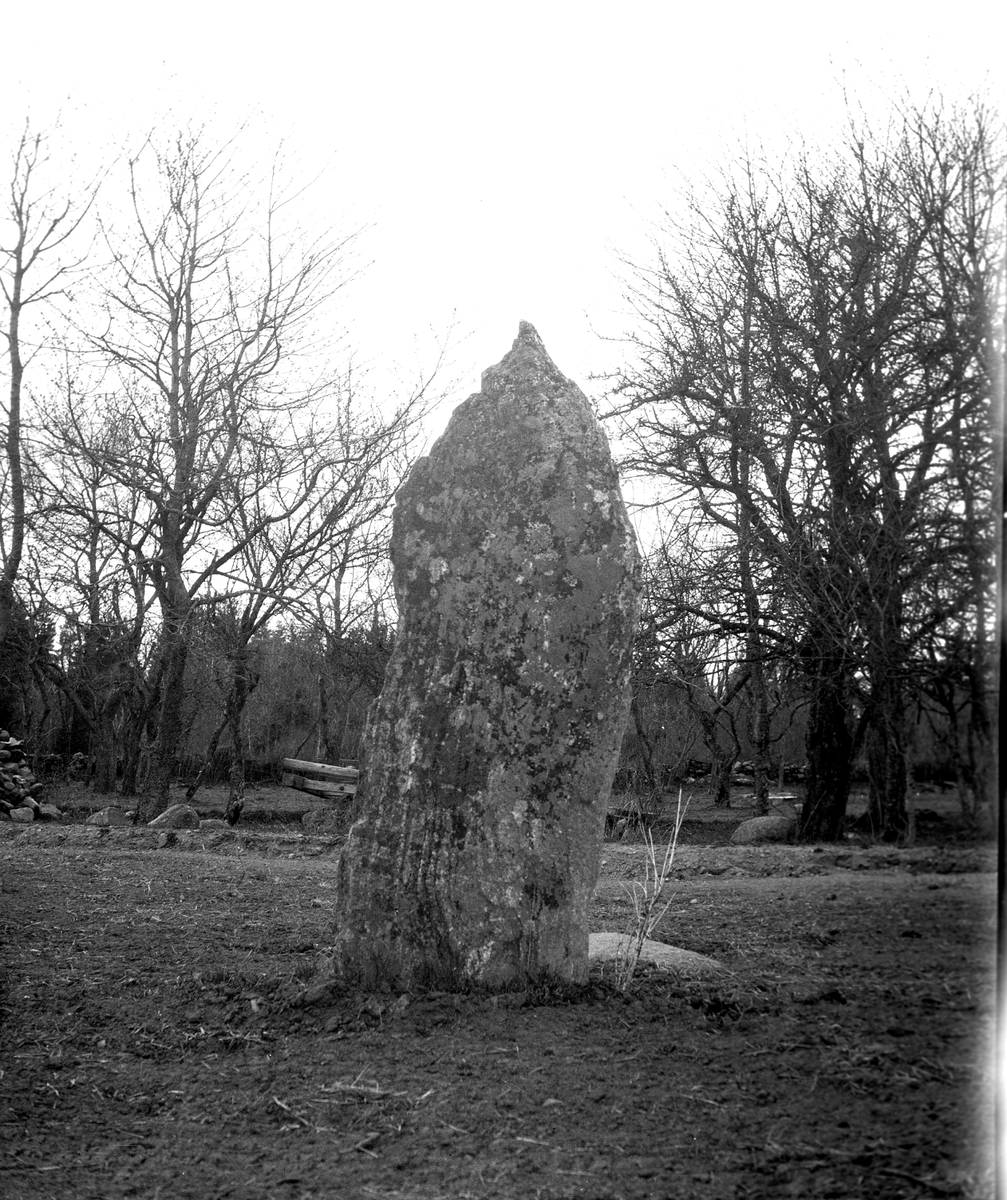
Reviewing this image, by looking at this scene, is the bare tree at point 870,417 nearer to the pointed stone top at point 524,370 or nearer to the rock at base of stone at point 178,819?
the pointed stone top at point 524,370

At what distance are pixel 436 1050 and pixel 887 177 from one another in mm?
2847

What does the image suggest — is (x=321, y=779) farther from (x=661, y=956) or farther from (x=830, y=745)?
(x=830, y=745)

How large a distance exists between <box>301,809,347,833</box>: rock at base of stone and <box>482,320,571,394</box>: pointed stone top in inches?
396

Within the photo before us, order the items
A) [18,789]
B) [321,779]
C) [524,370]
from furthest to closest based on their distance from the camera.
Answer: [321,779] < [18,789] < [524,370]

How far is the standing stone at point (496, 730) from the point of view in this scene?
365 centimetres

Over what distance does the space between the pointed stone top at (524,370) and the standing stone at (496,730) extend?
28cm

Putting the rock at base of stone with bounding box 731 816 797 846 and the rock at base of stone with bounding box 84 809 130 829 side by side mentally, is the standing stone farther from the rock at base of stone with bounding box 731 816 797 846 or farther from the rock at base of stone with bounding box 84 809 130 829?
the rock at base of stone with bounding box 84 809 130 829

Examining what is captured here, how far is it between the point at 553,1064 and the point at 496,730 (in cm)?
111

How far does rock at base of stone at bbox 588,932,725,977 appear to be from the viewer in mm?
3881

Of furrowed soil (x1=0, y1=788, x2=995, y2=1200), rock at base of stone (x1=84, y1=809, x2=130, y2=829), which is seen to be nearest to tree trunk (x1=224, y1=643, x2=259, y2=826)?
rock at base of stone (x1=84, y1=809, x2=130, y2=829)

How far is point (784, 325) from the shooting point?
5.02 metres

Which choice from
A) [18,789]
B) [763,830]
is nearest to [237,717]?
[18,789]

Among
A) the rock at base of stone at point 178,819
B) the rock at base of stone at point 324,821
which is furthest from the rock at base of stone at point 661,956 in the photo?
the rock at base of stone at point 178,819

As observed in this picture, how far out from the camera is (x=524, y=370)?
4.23m
